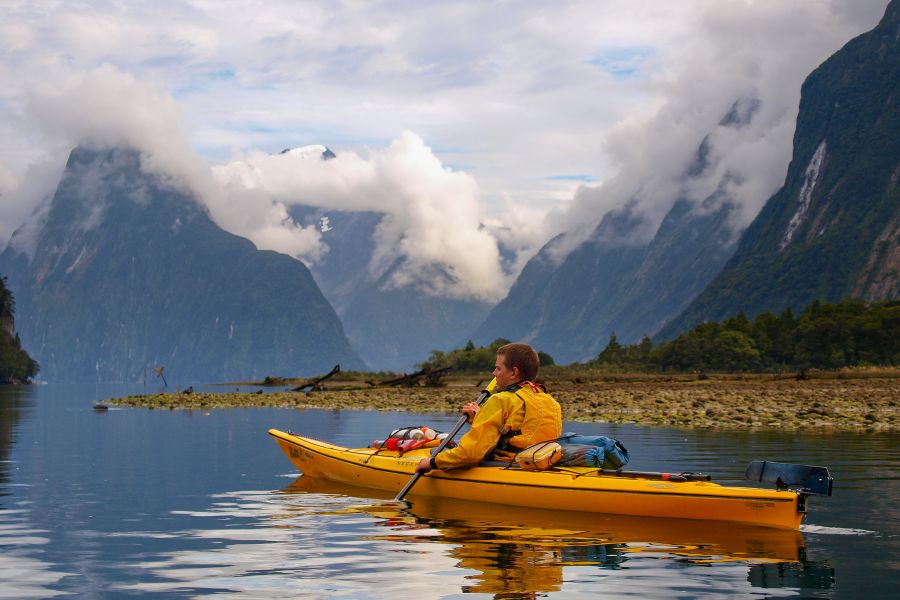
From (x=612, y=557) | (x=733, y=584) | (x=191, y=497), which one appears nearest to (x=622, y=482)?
(x=612, y=557)

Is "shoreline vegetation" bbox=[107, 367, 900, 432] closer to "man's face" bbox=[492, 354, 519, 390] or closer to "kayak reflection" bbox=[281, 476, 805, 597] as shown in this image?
"man's face" bbox=[492, 354, 519, 390]

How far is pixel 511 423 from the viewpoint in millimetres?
16344

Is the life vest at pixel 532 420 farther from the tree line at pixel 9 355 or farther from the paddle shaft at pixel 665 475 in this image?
the tree line at pixel 9 355

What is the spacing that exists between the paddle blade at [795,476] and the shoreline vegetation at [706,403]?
19.3m

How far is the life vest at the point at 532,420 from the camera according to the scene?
52.9 feet

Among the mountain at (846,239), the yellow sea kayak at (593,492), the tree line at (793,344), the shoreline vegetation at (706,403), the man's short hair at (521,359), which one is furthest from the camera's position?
the mountain at (846,239)

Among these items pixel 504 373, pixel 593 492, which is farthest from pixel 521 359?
pixel 593 492

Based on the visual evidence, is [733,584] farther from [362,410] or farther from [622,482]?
[362,410]

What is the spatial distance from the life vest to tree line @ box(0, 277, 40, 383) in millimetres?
139449

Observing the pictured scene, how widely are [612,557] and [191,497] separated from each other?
8792mm

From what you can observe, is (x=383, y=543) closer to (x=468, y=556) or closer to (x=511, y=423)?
(x=468, y=556)

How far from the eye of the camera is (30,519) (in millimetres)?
16109

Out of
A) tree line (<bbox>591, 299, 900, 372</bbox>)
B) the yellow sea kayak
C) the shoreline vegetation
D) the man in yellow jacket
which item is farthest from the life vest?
tree line (<bbox>591, 299, 900, 372</bbox>)

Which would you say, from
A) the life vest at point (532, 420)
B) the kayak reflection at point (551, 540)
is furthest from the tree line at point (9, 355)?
the kayak reflection at point (551, 540)
